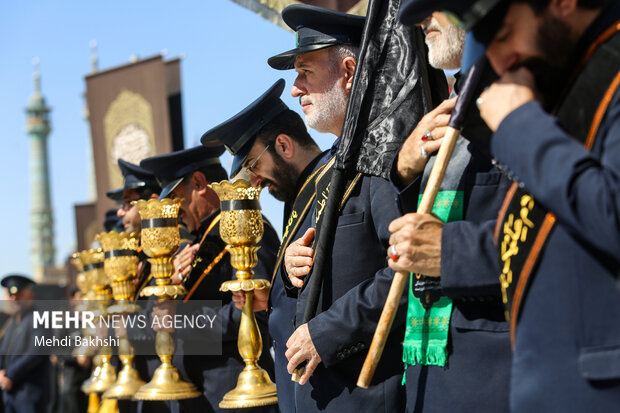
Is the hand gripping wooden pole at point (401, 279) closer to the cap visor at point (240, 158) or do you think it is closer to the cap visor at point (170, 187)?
the cap visor at point (240, 158)

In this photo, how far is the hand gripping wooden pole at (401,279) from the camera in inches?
78.0

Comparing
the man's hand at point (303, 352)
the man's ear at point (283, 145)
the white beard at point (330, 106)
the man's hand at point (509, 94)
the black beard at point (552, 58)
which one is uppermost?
the man's ear at point (283, 145)

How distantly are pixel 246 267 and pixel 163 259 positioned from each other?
0.89 meters

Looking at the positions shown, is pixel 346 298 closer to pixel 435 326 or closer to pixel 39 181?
pixel 435 326

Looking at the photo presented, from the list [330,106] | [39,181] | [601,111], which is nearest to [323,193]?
[330,106]

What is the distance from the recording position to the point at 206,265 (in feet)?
16.0

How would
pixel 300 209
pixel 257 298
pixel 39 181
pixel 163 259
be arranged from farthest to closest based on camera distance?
pixel 39 181, pixel 163 259, pixel 257 298, pixel 300 209

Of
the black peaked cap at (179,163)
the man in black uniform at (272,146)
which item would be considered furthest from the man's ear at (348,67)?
the black peaked cap at (179,163)

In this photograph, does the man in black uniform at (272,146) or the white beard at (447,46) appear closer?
the white beard at (447,46)

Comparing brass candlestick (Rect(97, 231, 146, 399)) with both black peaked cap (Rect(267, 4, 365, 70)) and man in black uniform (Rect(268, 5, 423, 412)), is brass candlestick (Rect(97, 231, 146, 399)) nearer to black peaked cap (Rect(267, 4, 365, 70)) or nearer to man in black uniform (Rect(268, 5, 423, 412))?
man in black uniform (Rect(268, 5, 423, 412))

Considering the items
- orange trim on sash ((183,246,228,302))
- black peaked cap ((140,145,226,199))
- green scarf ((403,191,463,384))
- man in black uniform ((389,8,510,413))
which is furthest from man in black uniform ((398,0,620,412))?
black peaked cap ((140,145,226,199))

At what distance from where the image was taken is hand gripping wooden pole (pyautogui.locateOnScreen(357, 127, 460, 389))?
1.98 meters

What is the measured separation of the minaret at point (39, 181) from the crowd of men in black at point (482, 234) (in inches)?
2310

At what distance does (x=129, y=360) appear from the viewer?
559cm
